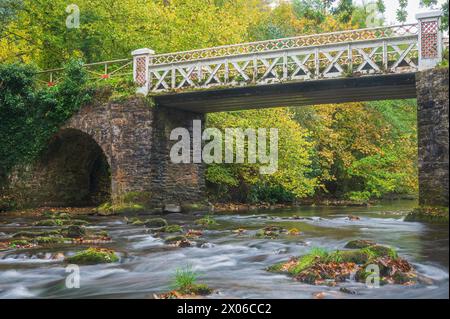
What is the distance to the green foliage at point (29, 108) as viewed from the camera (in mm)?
23219

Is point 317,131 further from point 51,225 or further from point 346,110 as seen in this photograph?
point 51,225

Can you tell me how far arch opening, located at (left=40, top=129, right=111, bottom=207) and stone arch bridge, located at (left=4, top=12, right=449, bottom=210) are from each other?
56 millimetres

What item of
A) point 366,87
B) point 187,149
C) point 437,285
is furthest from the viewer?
point 187,149

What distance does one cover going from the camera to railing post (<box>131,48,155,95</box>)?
2194cm

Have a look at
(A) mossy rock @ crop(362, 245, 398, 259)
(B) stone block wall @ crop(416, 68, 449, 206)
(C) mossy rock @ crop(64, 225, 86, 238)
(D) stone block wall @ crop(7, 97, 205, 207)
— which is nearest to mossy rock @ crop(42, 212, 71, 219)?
(D) stone block wall @ crop(7, 97, 205, 207)

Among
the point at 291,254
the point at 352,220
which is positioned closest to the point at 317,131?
the point at 352,220

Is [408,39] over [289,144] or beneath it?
over

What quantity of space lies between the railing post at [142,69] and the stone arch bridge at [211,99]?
0.04 m

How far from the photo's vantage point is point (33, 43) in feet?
99.9

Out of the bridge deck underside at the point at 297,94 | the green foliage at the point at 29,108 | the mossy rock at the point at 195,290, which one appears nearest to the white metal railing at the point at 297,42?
the bridge deck underside at the point at 297,94

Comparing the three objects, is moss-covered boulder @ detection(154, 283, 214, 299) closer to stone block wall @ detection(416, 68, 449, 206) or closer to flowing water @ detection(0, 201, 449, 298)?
flowing water @ detection(0, 201, 449, 298)

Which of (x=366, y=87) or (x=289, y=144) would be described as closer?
(x=366, y=87)

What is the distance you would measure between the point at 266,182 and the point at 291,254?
18147 millimetres

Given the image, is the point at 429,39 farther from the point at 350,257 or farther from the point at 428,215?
→ the point at 350,257
